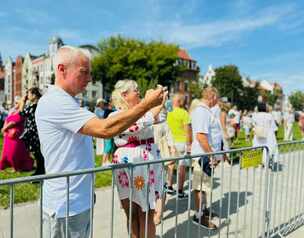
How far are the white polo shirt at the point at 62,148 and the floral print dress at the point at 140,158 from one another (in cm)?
99

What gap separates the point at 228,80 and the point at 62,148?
2769 inches

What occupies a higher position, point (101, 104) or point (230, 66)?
point (230, 66)

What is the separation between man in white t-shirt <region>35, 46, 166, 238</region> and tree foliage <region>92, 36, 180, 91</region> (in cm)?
4441

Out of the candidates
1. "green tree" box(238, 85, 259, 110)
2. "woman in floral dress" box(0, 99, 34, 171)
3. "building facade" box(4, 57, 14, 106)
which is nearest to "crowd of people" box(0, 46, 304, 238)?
"woman in floral dress" box(0, 99, 34, 171)

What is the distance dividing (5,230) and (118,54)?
45.6m

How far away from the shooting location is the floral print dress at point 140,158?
3.29 meters

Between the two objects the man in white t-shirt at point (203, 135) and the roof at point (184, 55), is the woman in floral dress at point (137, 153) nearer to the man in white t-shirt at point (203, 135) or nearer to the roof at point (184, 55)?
the man in white t-shirt at point (203, 135)

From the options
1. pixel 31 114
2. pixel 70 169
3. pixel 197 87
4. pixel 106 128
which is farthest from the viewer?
pixel 197 87

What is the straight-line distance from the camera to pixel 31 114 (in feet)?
22.5

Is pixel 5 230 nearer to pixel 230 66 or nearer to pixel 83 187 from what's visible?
pixel 83 187

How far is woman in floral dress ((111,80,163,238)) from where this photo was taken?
11.0 feet

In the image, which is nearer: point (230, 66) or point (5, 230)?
point (5, 230)

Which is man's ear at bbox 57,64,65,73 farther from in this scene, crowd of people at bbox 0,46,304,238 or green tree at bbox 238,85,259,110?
green tree at bbox 238,85,259,110

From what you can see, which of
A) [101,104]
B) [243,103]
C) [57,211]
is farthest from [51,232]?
[243,103]
